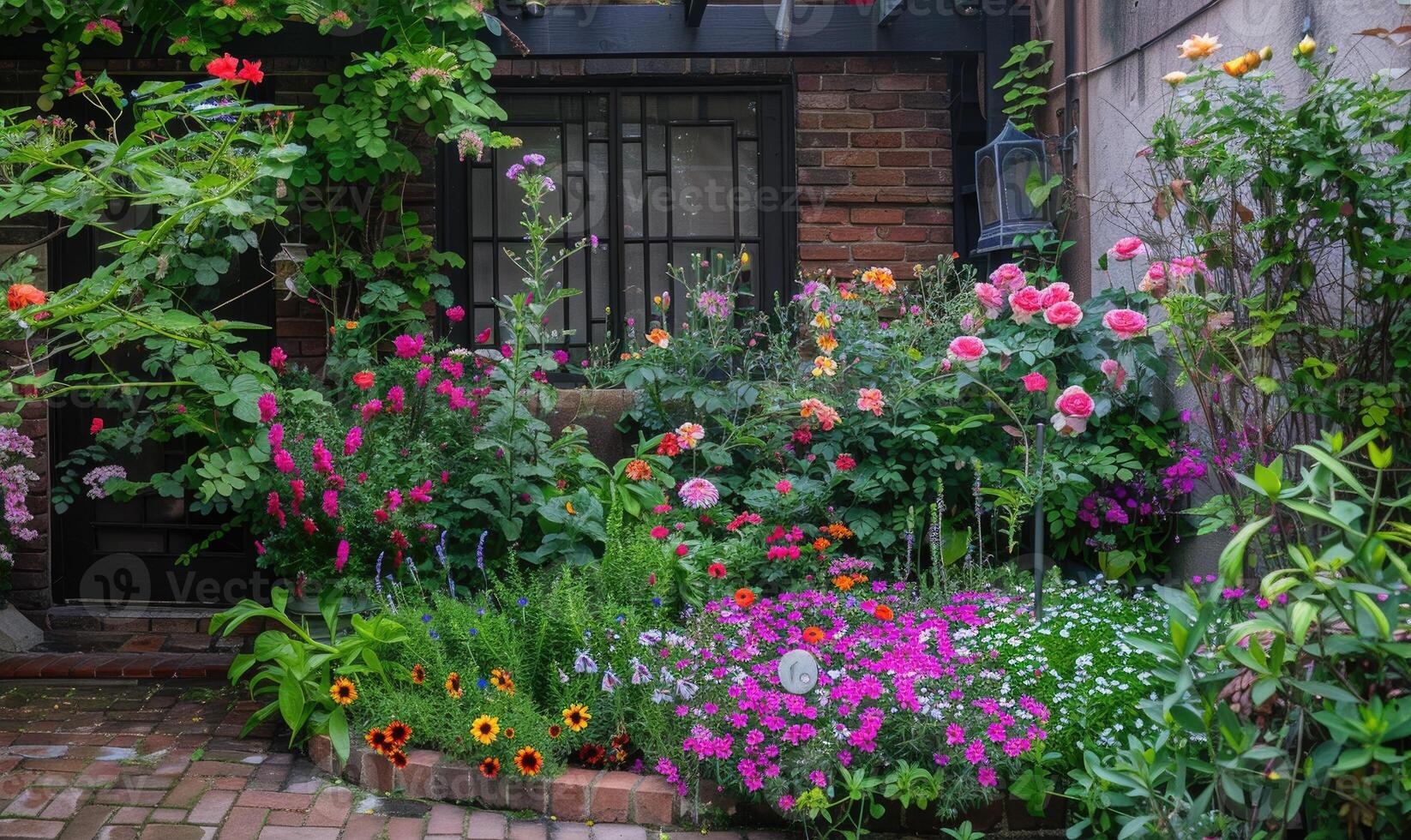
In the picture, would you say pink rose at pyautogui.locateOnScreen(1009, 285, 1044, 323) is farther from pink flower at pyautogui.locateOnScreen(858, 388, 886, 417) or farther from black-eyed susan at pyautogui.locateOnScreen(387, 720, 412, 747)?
black-eyed susan at pyautogui.locateOnScreen(387, 720, 412, 747)

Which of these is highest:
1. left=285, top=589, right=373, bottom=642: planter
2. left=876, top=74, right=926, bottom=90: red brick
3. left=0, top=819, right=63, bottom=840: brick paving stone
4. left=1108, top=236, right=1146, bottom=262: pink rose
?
left=876, top=74, right=926, bottom=90: red brick

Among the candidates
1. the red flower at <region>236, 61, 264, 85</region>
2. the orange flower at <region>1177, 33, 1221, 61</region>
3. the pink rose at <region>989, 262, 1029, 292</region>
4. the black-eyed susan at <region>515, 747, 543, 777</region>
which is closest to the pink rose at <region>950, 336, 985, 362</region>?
the pink rose at <region>989, 262, 1029, 292</region>

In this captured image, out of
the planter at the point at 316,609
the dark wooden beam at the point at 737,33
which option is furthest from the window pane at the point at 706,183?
the planter at the point at 316,609

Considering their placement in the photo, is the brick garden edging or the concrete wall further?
the concrete wall

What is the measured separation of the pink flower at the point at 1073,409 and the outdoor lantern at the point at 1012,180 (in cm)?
111

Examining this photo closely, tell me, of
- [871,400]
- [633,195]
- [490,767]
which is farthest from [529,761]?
[633,195]

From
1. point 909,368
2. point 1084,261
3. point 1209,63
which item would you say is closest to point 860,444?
point 909,368

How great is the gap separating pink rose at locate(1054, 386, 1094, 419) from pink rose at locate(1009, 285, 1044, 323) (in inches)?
14.9

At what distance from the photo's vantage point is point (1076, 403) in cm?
394

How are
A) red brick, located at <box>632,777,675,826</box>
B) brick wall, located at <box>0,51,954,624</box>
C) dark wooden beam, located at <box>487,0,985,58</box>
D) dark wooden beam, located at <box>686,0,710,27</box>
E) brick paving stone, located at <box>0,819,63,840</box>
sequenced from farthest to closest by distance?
brick wall, located at <box>0,51,954,624</box> → dark wooden beam, located at <box>487,0,985,58</box> → dark wooden beam, located at <box>686,0,710,27</box> → red brick, located at <box>632,777,675,826</box> → brick paving stone, located at <box>0,819,63,840</box>

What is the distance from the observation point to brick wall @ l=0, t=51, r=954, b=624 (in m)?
5.28

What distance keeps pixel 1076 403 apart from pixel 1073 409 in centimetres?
2

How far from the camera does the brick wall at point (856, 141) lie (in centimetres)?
528

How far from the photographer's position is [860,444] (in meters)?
4.41
